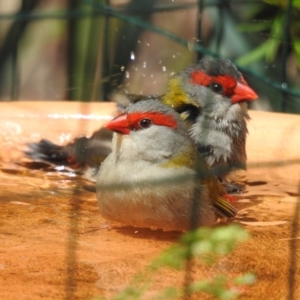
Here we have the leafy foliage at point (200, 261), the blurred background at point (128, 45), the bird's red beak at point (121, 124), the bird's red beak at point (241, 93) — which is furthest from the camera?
the blurred background at point (128, 45)

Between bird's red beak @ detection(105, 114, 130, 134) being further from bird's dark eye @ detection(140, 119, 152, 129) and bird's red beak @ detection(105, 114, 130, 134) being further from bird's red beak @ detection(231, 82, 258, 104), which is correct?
bird's red beak @ detection(231, 82, 258, 104)

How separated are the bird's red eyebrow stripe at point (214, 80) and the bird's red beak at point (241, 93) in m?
0.02

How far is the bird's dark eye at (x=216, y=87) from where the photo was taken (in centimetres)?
334

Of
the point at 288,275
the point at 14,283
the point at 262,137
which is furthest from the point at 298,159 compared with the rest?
the point at 14,283

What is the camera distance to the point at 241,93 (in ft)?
10.9

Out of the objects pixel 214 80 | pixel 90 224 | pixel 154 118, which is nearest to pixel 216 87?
pixel 214 80

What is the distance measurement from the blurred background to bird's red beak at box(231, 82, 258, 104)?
1173 mm

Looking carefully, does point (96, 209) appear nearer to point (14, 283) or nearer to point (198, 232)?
point (198, 232)

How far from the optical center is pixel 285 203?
2.90 meters

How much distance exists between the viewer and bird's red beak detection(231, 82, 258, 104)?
10.8 ft

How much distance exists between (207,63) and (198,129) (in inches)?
13.6

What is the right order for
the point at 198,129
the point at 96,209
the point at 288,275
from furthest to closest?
1. the point at 198,129
2. the point at 96,209
3. the point at 288,275

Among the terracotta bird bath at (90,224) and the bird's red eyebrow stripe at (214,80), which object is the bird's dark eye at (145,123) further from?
the bird's red eyebrow stripe at (214,80)

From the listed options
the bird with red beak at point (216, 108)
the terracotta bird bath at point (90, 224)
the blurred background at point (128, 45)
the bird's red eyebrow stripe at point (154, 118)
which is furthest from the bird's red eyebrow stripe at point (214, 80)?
the blurred background at point (128, 45)
